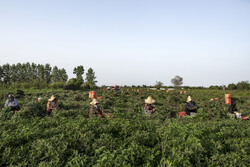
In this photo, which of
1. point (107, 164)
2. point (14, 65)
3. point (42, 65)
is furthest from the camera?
point (42, 65)

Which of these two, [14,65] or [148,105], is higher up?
[14,65]

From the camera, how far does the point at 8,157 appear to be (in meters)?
2.99

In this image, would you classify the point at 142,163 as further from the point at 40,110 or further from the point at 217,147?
the point at 40,110

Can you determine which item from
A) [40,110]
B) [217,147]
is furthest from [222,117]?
[40,110]

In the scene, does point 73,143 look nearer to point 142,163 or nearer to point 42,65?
point 142,163

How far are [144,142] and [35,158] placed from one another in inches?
82.0

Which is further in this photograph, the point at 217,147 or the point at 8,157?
the point at 217,147

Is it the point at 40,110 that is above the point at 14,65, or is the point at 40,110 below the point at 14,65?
below

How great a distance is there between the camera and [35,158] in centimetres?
303

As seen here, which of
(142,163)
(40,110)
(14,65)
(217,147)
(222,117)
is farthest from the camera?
(14,65)

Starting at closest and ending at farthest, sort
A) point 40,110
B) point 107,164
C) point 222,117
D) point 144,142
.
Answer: point 107,164 → point 144,142 → point 222,117 → point 40,110

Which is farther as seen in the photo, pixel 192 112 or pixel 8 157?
pixel 192 112

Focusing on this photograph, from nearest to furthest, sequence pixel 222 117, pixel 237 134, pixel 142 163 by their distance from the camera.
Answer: pixel 142 163, pixel 237 134, pixel 222 117

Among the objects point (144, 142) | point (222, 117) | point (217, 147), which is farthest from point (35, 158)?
point (222, 117)
